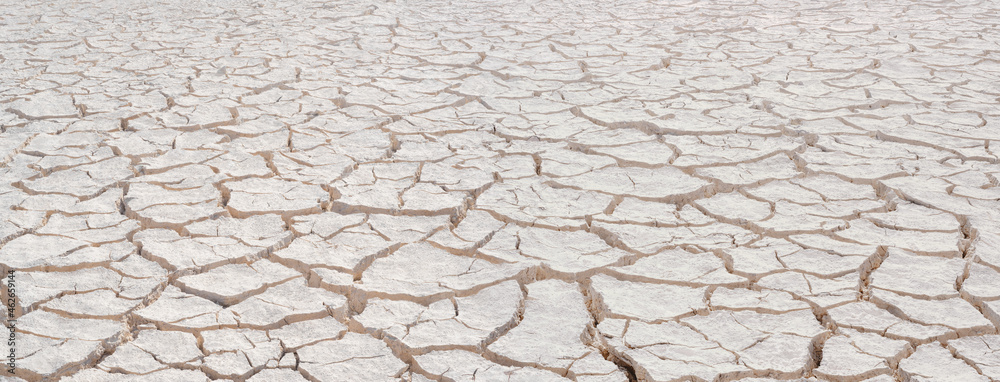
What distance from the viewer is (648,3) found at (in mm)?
6586

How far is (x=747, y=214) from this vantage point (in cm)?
246

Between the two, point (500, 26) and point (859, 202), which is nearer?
point (859, 202)

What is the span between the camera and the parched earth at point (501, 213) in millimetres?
1771

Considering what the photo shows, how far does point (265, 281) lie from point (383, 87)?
6.79 ft

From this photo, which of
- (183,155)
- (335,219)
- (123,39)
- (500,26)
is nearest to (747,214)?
(335,219)

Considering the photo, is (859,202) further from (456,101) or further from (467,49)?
(467,49)

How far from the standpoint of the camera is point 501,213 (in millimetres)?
2486

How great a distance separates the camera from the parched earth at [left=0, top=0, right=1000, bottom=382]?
5.81 feet

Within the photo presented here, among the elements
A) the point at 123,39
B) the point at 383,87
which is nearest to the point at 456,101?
the point at 383,87

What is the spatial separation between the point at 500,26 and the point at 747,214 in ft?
11.5

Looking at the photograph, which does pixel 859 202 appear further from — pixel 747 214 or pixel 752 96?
pixel 752 96

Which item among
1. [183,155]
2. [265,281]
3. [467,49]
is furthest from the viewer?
[467,49]

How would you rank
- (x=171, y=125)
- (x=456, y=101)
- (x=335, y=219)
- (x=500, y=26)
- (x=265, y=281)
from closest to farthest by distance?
(x=265, y=281) → (x=335, y=219) → (x=171, y=125) → (x=456, y=101) → (x=500, y=26)

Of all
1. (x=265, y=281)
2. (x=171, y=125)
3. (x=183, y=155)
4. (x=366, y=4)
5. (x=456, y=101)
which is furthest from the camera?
(x=366, y=4)
